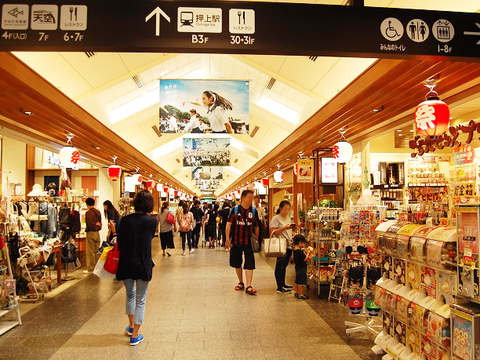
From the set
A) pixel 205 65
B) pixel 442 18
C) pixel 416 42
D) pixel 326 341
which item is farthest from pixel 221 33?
pixel 205 65

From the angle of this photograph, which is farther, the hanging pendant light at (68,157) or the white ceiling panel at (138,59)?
the white ceiling panel at (138,59)

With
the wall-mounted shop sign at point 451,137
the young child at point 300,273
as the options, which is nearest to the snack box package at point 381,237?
the wall-mounted shop sign at point 451,137

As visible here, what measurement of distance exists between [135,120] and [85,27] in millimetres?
8663

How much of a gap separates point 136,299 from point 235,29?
311 cm

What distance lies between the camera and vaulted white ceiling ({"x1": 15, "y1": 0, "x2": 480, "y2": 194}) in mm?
6820

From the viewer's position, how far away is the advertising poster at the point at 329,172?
9141 mm

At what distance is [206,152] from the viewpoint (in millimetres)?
14398

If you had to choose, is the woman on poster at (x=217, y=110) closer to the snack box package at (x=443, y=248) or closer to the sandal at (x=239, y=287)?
the sandal at (x=239, y=287)

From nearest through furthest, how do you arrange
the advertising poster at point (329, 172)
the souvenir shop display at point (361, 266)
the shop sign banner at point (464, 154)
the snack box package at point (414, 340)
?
the snack box package at point (414, 340), the souvenir shop display at point (361, 266), the shop sign banner at point (464, 154), the advertising poster at point (329, 172)

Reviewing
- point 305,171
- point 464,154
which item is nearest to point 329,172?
point 305,171

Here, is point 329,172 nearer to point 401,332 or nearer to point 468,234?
point 401,332

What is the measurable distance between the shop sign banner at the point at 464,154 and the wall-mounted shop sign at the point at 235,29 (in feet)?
14.0

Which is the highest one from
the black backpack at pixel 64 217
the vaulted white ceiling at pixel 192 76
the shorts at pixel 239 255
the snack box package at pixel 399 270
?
the vaulted white ceiling at pixel 192 76

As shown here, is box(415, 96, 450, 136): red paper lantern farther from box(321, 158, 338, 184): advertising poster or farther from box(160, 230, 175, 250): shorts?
box(160, 230, 175, 250): shorts
